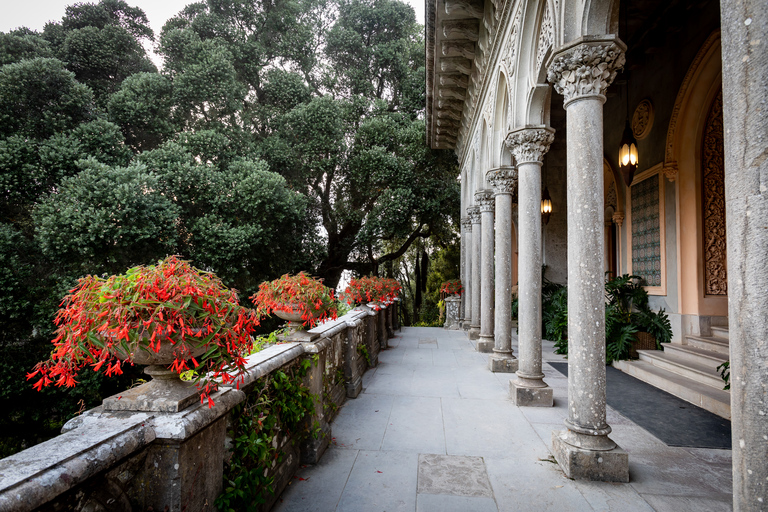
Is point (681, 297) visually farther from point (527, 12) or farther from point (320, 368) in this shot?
point (320, 368)

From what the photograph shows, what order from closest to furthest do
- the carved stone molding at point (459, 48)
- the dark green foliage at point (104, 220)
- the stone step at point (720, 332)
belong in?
the stone step at point (720, 332) < the carved stone molding at point (459, 48) < the dark green foliage at point (104, 220)

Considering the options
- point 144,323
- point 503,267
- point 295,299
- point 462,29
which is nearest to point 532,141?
point 503,267

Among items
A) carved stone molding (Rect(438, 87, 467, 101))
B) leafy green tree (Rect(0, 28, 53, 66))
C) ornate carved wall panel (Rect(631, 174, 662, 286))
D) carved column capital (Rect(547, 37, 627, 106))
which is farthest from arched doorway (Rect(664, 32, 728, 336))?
leafy green tree (Rect(0, 28, 53, 66))

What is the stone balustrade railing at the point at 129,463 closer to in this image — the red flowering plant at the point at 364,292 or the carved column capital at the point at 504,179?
the carved column capital at the point at 504,179

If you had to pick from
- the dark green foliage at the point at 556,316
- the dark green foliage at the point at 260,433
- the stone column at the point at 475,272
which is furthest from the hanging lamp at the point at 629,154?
the dark green foliage at the point at 260,433

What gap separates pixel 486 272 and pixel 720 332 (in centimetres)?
403

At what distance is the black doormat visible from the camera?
4309mm

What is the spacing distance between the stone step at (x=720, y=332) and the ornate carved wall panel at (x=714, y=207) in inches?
21.9

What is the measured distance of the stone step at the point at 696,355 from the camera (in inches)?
231

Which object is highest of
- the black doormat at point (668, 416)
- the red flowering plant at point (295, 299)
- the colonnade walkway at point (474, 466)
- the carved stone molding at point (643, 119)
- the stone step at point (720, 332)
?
the carved stone molding at point (643, 119)

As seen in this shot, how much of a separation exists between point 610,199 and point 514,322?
510cm

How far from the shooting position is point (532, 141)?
5512 mm

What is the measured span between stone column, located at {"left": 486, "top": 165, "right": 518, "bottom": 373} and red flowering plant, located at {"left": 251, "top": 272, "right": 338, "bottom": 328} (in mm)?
3731

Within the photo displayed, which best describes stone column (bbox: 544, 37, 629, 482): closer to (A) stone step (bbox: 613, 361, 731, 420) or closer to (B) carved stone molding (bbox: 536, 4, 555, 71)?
(B) carved stone molding (bbox: 536, 4, 555, 71)
